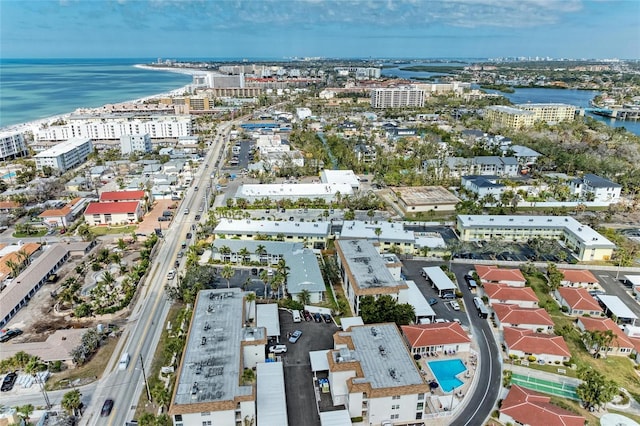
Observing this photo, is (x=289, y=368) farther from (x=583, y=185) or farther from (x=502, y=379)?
(x=583, y=185)

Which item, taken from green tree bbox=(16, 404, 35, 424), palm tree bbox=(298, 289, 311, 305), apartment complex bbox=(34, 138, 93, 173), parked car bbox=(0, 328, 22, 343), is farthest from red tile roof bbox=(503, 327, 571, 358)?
apartment complex bbox=(34, 138, 93, 173)

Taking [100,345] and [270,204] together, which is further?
[270,204]

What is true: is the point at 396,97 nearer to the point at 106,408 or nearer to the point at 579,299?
the point at 579,299

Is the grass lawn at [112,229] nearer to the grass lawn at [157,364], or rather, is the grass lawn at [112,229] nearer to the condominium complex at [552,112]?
the grass lawn at [157,364]

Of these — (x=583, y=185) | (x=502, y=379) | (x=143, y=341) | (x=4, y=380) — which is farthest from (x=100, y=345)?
(x=583, y=185)

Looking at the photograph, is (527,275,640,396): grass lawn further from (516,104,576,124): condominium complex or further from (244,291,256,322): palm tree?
(516,104,576,124): condominium complex

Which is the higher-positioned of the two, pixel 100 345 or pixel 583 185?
pixel 583 185
